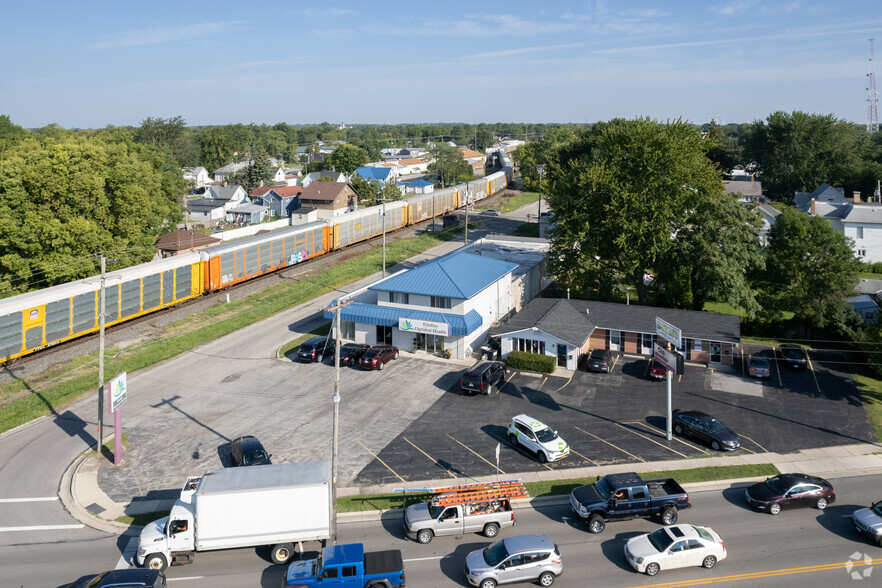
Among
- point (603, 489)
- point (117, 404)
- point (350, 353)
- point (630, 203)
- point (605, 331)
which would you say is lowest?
point (603, 489)

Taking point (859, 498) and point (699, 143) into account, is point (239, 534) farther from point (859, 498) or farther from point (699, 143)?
point (699, 143)

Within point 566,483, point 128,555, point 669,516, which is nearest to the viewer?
point 128,555

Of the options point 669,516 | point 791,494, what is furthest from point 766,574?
point 791,494

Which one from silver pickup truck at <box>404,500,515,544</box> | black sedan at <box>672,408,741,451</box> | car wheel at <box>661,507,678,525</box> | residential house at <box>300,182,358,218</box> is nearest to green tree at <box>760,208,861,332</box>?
black sedan at <box>672,408,741,451</box>

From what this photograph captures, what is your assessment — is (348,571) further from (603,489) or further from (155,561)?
A: (603,489)

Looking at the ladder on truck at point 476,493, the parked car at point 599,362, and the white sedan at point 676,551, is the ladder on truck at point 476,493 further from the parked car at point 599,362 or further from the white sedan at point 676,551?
the parked car at point 599,362

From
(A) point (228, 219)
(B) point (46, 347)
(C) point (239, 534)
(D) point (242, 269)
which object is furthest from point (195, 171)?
(C) point (239, 534)
